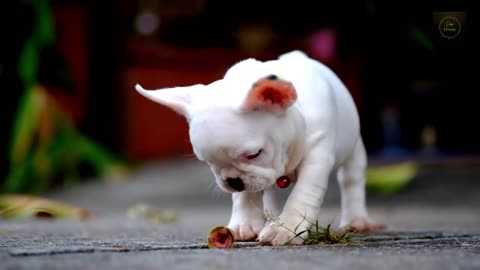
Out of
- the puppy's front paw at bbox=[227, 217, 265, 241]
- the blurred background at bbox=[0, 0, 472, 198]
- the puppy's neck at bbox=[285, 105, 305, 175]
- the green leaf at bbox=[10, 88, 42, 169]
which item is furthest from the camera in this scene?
the blurred background at bbox=[0, 0, 472, 198]

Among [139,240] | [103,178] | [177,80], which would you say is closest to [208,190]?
[103,178]

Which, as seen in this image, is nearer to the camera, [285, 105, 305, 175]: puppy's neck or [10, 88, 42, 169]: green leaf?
[285, 105, 305, 175]: puppy's neck

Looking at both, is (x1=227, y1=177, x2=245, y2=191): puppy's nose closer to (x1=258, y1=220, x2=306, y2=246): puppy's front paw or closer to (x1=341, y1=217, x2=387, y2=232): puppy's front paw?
(x1=258, y1=220, x2=306, y2=246): puppy's front paw

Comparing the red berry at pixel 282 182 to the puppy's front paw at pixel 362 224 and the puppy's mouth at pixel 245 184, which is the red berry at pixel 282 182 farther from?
the puppy's front paw at pixel 362 224

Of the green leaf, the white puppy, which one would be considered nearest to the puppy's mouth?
the white puppy

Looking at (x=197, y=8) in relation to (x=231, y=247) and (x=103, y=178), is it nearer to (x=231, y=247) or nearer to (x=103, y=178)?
(x=103, y=178)

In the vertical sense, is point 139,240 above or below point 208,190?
below

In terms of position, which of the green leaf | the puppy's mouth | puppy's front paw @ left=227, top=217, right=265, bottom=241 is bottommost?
puppy's front paw @ left=227, top=217, right=265, bottom=241
